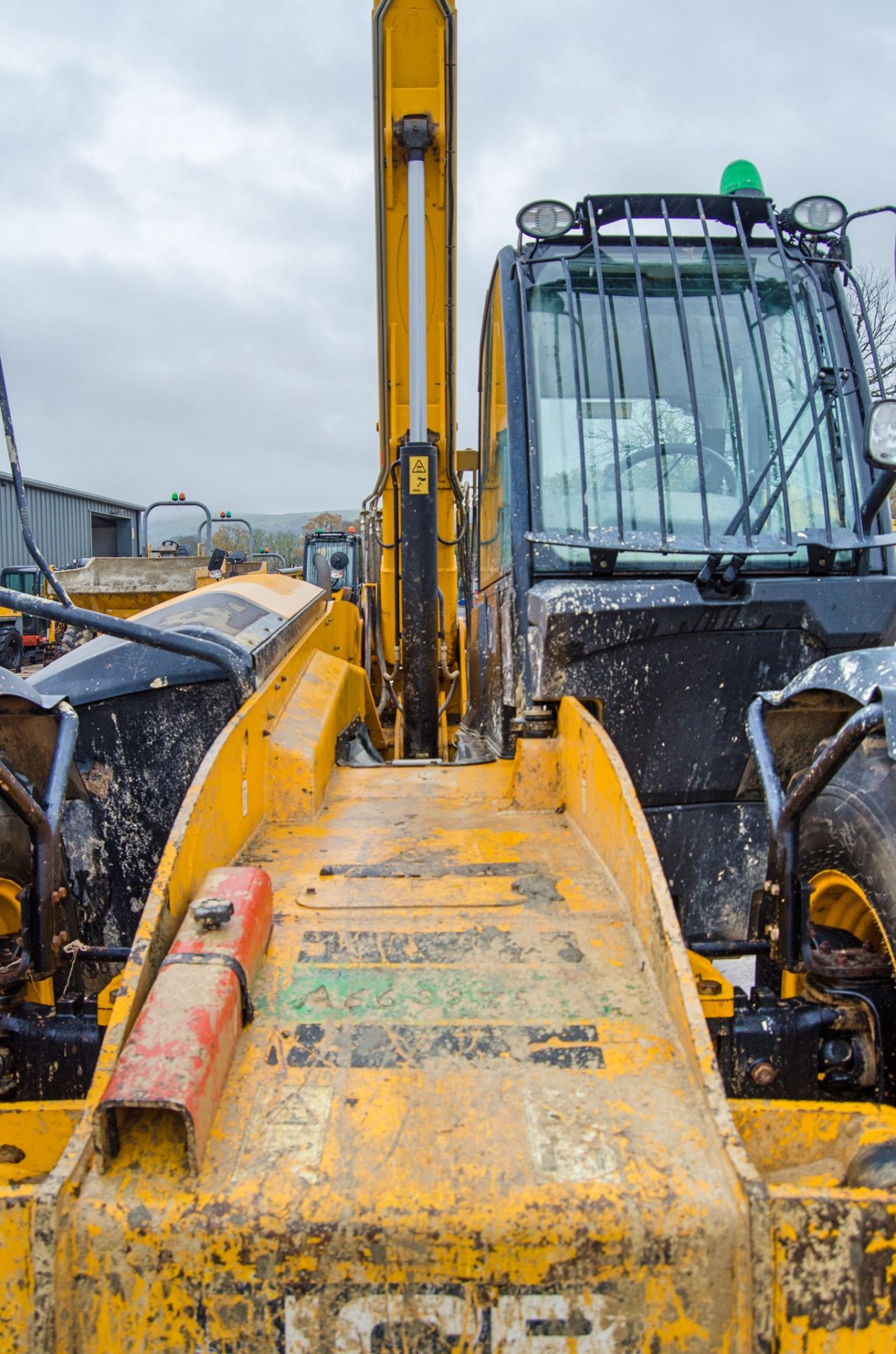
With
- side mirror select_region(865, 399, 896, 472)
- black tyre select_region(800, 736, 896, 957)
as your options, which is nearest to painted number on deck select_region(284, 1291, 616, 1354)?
black tyre select_region(800, 736, 896, 957)

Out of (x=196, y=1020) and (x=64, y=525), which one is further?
(x=64, y=525)

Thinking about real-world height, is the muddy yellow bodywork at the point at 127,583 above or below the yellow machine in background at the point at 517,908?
above

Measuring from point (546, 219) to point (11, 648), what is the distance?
16927 millimetres

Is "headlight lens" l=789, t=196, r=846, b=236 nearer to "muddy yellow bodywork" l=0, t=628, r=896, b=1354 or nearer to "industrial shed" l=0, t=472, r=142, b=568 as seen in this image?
"muddy yellow bodywork" l=0, t=628, r=896, b=1354

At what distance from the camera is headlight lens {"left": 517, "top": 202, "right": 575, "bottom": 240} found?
3.09 meters

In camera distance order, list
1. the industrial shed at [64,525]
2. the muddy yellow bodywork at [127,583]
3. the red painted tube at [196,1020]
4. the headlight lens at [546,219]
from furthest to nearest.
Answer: the industrial shed at [64,525] < the muddy yellow bodywork at [127,583] < the headlight lens at [546,219] < the red painted tube at [196,1020]

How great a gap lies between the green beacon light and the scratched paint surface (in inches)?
110

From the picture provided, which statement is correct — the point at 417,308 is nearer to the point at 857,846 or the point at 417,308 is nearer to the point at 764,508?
the point at 764,508

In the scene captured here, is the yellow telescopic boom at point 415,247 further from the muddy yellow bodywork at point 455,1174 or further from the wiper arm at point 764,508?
the muddy yellow bodywork at point 455,1174

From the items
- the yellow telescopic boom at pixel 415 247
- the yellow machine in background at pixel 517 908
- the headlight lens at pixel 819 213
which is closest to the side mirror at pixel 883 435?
the yellow machine in background at pixel 517 908

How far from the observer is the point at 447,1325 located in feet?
4.18

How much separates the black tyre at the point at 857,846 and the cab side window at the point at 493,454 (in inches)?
61.0

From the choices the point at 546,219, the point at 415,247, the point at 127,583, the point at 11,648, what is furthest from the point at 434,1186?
the point at 11,648

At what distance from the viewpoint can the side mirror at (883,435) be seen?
2.11m
